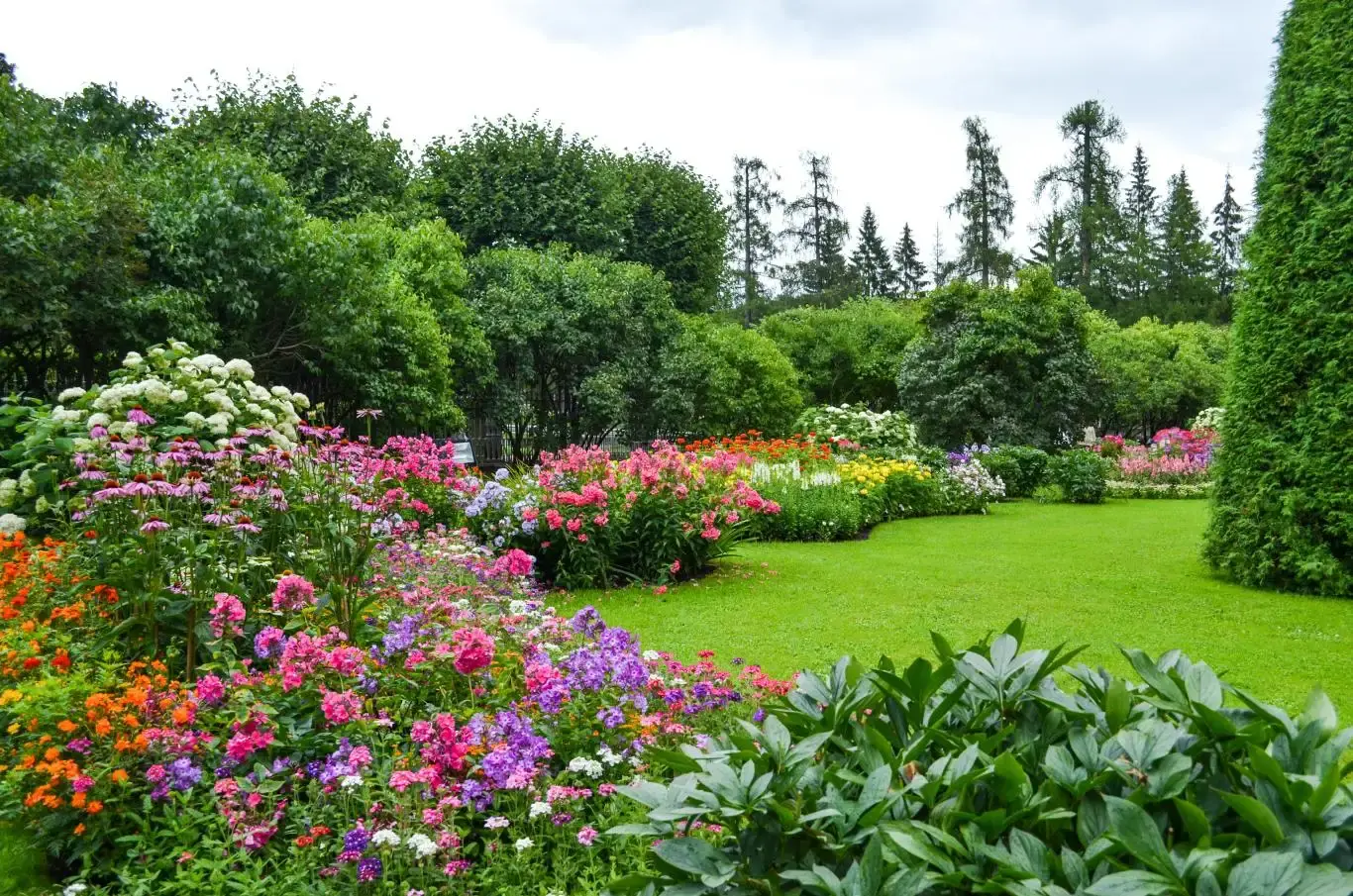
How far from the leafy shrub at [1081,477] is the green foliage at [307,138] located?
14470 millimetres

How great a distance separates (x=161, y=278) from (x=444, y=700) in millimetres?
10401

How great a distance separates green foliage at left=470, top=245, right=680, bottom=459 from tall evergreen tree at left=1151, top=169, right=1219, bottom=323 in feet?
98.3

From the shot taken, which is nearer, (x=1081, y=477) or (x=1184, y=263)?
(x=1081, y=477)

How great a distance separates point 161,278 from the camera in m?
11.2

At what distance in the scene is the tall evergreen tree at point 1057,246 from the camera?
3581 cm

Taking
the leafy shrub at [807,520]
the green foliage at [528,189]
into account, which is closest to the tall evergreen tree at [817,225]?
the green foliage at [528,189]

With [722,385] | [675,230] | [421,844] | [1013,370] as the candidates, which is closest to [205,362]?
[421,844]

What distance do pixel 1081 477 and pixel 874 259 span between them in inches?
1304

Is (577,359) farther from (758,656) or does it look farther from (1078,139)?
(1078,139)

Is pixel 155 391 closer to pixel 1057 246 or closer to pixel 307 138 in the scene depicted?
pixel 307 138

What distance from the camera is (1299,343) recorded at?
6746 millimetres

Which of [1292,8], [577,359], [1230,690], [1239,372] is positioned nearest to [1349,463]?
[1239,372]

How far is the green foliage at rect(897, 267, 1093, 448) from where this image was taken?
17984mm

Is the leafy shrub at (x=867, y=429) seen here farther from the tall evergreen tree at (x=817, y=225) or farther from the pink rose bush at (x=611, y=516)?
the tall evergreen tree at (x=817, y=225)
